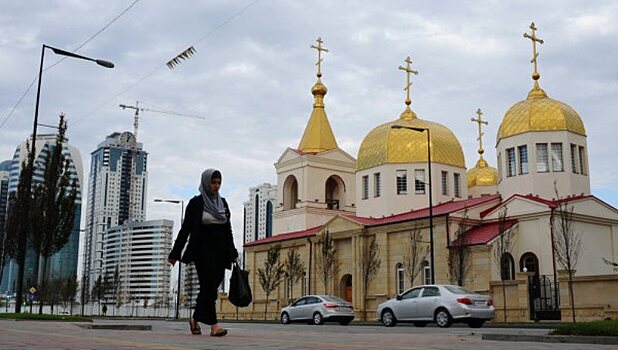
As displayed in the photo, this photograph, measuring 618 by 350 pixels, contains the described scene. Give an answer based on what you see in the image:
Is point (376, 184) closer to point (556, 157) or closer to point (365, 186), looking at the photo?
point (365, 186)

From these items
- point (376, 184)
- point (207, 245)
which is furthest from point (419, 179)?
point (207, 245)

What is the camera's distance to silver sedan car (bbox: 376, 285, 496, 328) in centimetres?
2350

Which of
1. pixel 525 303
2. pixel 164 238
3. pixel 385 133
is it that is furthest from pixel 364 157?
pixel 164 238

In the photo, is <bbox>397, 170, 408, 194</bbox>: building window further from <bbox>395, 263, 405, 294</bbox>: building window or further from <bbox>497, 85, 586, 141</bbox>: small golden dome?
<bbox>395, 263, 405, 294</bbox>: building window

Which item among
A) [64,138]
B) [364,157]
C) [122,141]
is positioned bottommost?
[64,138]

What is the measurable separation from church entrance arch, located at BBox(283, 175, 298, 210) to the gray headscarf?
49.4 meters

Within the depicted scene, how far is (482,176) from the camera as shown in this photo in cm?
5872

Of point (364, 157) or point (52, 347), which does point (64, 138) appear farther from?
point (364, 157)

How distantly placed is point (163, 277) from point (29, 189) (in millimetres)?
99555

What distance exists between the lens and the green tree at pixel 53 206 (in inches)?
1125

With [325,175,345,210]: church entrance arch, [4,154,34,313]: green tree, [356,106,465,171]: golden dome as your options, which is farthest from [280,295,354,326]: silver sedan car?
[325,175,345,210]: church entrance arch

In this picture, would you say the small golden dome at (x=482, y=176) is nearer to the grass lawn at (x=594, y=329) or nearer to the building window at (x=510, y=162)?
the building window at (x=510, y=162)

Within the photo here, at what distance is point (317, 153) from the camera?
5872 cm

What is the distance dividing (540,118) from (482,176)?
1498cm
